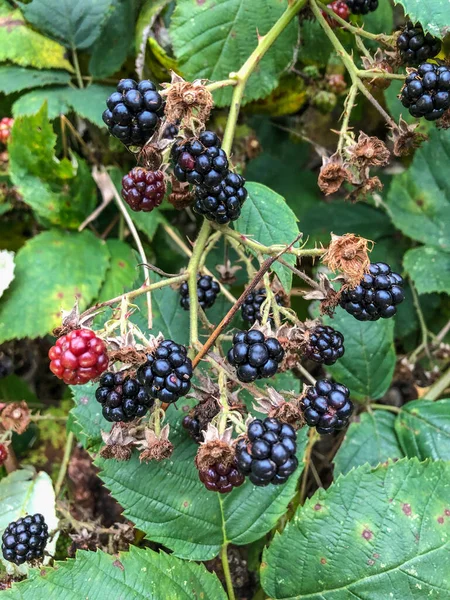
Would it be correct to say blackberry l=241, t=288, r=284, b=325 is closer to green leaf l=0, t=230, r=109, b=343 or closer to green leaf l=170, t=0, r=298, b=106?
green leaf l=0, t=230, r=109, b=343

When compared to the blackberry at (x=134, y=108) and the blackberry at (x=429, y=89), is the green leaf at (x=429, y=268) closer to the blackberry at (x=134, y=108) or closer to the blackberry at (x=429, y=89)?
the blackberry at (x=429, y=89)

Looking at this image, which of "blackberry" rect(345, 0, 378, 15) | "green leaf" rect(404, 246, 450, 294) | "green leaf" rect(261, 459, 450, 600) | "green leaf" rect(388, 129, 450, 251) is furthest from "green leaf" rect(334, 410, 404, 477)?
"blackberry" rect(345, 0, 378, 15)

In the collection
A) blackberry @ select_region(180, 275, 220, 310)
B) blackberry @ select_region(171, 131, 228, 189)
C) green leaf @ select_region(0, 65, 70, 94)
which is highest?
blackberry @ select_region(171, 131, 228, 189)

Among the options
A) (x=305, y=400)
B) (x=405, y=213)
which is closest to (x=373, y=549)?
(x=305, y=400)

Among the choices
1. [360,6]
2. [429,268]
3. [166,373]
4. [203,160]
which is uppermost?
[360,6]

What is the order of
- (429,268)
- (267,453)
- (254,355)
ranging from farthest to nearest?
(429,268) < (254,355) < (267,453)

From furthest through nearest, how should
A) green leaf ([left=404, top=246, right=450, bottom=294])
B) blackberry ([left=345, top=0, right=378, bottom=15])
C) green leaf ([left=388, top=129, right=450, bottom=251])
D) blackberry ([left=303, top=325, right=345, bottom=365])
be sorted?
green leaf ([left=388, top=129, right=450, bottom=251]) < green leaf ([left=404, top=246, right=450, bottom=294]) < blackberry ([left=345, top=0, right=378, bottom=15]) < blackberry ([left=303, top=325, right=345, bottom=365])

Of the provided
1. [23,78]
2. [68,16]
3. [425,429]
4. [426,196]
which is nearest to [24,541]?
[425,429]

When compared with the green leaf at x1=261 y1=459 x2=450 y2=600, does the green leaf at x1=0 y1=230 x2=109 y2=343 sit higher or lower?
higher

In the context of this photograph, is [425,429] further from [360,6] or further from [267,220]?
[360,6]
